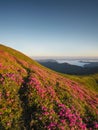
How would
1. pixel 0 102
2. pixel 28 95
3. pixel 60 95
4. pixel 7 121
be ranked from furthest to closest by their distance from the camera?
pixel 60 95 → pixel 28 95 → pixel 0 102 → pixel 7 121

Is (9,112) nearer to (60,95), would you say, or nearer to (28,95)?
(28,95)

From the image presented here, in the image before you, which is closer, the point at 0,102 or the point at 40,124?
the point at 40,124

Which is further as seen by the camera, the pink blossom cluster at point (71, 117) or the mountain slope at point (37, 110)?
the pink blossom cluster at point (71, 117)

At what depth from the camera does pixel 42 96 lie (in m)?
21.7

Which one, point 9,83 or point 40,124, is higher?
point 9,83

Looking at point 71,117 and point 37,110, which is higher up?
point 37,110

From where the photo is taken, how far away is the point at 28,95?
21.0 m

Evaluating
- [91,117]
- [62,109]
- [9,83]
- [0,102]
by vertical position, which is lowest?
[91,117]

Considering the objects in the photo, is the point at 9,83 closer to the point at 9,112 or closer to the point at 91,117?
the point at 9,112

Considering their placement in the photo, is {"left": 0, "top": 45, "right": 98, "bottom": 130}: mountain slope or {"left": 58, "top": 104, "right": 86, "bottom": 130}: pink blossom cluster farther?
{"left": 58, "top": 104, "right": 86, "bottom": 130}: pink blossom cluster

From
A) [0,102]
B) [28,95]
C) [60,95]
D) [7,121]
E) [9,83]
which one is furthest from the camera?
[60,95]

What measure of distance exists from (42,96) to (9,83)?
18.1ft

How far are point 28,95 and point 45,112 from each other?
4.11m

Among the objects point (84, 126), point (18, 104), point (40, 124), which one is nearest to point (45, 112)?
point (40, 124)
